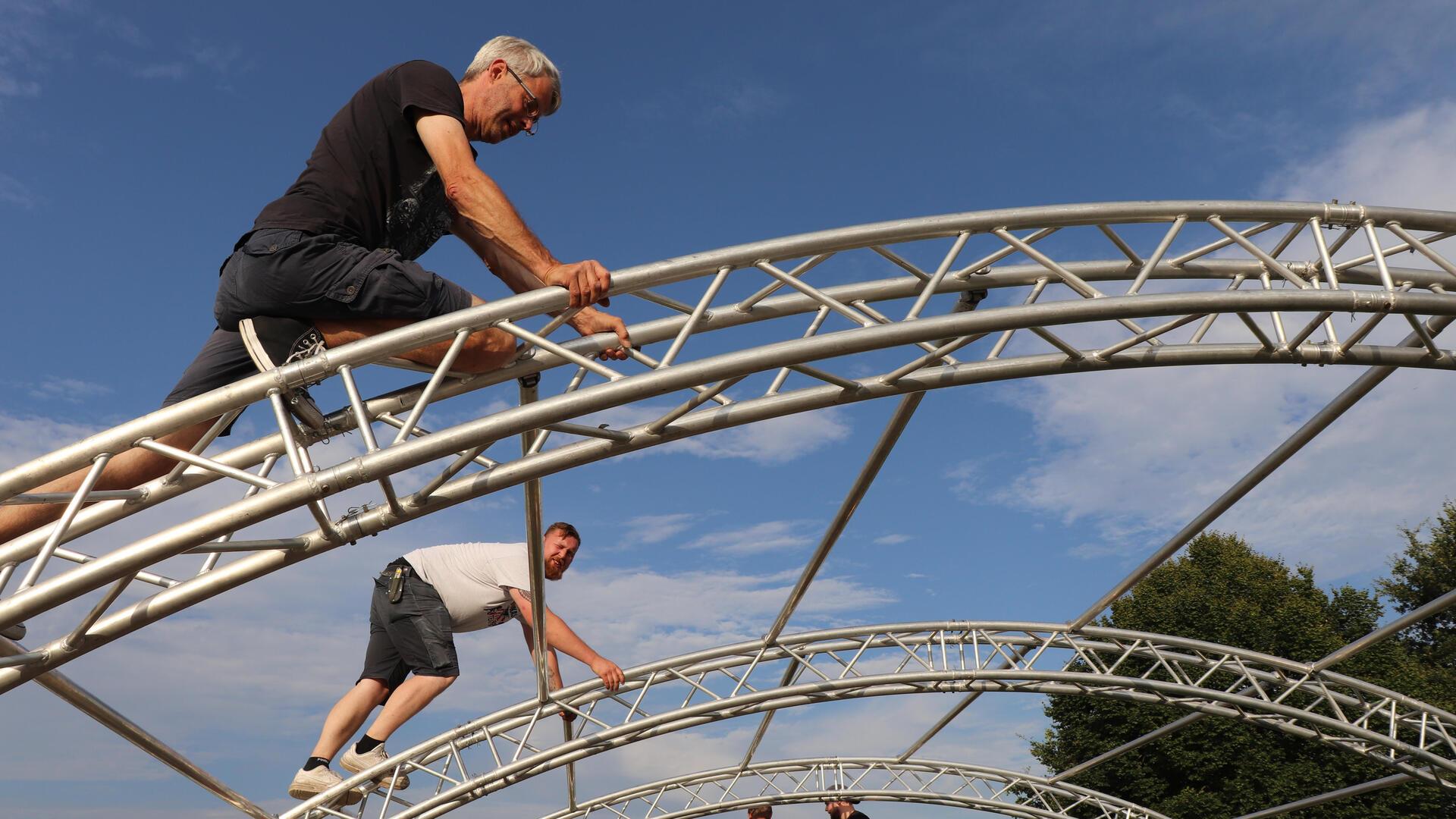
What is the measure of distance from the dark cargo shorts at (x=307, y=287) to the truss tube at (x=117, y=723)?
2.05 meters

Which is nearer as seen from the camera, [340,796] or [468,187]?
[468,187]

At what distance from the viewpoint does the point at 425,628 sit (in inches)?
307

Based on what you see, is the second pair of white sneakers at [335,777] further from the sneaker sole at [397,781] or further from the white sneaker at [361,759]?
the sneaker sole at [397,781]

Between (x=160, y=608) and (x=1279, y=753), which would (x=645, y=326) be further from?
(x=1279, y=753)

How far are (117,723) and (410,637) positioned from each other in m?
1.81

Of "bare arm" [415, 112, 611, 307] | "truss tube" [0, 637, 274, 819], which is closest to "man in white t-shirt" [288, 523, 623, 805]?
"truss tube" [0, 637, 274, 819]

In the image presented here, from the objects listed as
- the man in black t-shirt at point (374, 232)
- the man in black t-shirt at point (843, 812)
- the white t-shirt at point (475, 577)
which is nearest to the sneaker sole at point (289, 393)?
the man in black t-shirt at point (374, 232)

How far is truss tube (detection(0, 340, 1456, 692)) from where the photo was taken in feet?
17.5

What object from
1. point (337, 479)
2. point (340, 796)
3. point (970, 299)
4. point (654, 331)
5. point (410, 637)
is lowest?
point (340, 796)

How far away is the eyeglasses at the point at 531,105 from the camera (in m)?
4.85

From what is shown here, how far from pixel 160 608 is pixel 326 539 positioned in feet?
2.66

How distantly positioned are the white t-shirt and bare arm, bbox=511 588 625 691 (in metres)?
0.10

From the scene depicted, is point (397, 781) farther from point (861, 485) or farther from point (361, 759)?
point (861, 485)

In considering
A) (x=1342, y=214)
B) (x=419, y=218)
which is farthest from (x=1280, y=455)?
(x=419, y=218)
